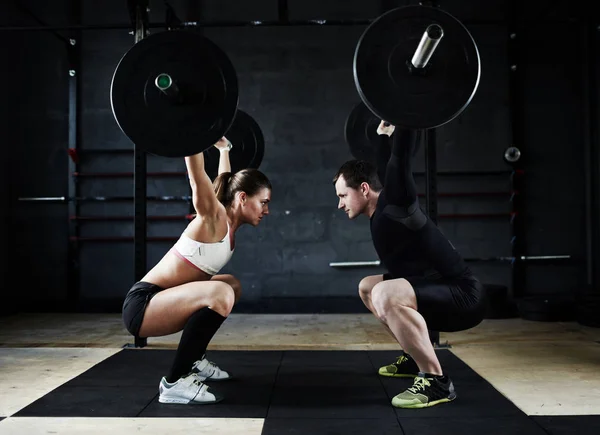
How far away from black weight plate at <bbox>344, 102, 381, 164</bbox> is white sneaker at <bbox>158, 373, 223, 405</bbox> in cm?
186

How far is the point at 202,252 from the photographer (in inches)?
99.1

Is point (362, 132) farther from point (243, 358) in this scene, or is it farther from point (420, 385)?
point (420, 385)

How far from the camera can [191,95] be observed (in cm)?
248

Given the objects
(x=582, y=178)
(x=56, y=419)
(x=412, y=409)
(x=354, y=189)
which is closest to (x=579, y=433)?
(x=412, y=409)

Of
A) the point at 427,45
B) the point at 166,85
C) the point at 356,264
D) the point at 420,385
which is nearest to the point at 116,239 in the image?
the point at 356,264

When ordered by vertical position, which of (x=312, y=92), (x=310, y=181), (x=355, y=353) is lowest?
(x=355, y=353)

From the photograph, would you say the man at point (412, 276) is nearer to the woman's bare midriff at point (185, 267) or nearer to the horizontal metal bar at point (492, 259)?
the woman's bare midriff at point (185, 267)

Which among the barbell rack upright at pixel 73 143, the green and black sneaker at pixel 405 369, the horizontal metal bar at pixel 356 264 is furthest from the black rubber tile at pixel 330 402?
the barbell rack upright at pixel 73 143

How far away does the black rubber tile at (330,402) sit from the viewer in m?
2.36

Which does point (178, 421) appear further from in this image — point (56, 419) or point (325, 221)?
point (325, 221)

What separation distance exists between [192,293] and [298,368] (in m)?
1.05

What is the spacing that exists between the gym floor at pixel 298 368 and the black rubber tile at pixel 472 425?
12 millimetres

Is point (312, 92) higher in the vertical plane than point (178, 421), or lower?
higher

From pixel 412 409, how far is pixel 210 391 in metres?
0.89
